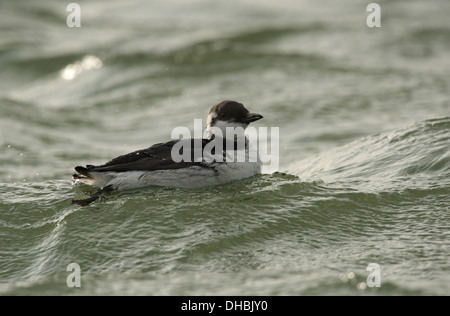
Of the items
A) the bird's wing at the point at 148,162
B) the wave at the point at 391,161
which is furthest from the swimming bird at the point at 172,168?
the wave at the point at 391,161

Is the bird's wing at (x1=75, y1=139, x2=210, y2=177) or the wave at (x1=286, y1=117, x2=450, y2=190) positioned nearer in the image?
the bird's wing at (x1=75, y1=139, x2=210, y2=177)

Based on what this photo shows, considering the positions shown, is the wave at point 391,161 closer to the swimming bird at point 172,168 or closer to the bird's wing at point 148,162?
the swimming bird at point 172,168

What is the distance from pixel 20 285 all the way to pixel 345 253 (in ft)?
9.43

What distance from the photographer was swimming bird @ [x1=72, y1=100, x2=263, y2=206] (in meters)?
7.70

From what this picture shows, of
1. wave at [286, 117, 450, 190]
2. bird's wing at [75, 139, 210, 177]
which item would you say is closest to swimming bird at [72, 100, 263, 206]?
bird's wing at [75, 139, 210, 177]

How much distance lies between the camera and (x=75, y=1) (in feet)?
77.1

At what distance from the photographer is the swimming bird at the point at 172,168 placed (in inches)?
303

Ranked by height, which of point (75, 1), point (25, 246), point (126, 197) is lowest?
point (25, 246)

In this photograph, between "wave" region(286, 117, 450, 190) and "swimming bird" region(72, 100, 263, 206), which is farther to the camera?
"wave" region(286, 117, 450, 190)

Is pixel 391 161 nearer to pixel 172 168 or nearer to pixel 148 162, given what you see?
pixel 172 168

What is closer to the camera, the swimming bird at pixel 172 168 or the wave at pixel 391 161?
the swimming bird at pixel 172 168

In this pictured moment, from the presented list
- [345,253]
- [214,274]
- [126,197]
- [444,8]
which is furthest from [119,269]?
[444,8]

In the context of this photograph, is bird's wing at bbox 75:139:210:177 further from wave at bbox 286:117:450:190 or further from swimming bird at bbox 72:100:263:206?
wave at bbox 286:117:450:190

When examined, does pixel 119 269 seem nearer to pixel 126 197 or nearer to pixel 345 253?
pixel 126 197
